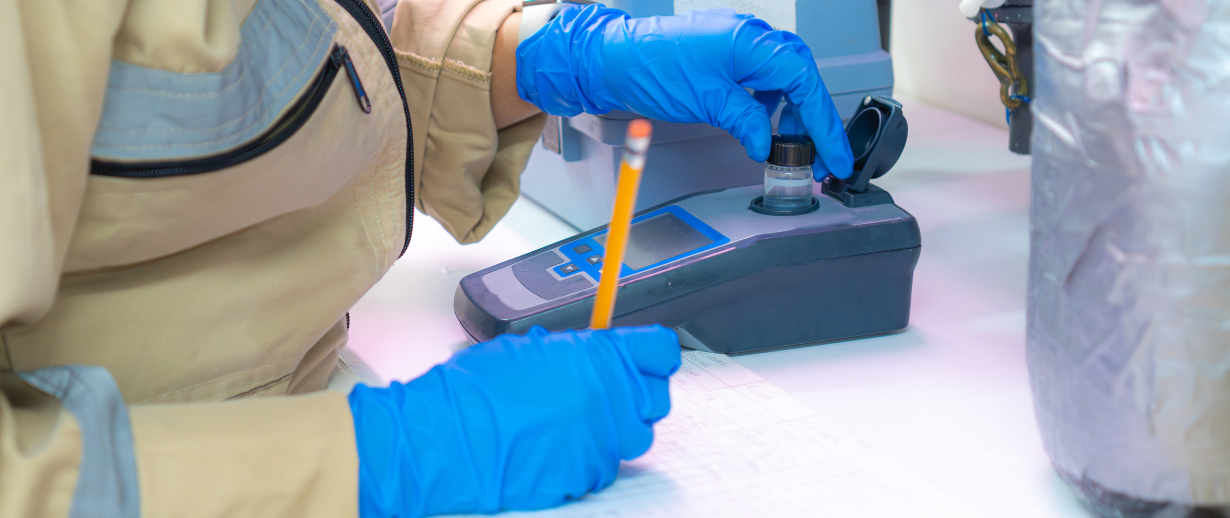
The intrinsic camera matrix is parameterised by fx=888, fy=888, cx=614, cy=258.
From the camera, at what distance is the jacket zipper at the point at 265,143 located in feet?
1.35

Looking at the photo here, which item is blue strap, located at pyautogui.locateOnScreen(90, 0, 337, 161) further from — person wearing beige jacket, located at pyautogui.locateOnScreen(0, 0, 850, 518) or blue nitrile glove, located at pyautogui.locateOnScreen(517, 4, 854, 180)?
blue nitrile glove, located at pyautogui.locateOnScreen(517, 4, 854, 180)

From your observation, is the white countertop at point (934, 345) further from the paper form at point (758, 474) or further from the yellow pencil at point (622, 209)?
the yellow pencil at point (622, 209)

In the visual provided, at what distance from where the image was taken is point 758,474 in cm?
47

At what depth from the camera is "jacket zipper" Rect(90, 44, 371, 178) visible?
0.41 meters

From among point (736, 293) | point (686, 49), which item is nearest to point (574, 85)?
point (686, 49)

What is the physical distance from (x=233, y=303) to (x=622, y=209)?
0.83ft

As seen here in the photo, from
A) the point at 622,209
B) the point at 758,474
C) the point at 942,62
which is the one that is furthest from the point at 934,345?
the point at 942,62

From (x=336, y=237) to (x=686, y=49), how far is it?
0.33 metres

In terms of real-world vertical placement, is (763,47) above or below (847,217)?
above

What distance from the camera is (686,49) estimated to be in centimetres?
73

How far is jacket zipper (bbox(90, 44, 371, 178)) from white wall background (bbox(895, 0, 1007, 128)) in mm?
1033

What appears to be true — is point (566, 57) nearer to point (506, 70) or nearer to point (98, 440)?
point (506, 70)

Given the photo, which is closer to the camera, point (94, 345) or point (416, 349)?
point (94, 345)

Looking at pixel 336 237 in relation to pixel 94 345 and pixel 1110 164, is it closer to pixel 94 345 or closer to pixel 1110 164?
pixel 94 345
